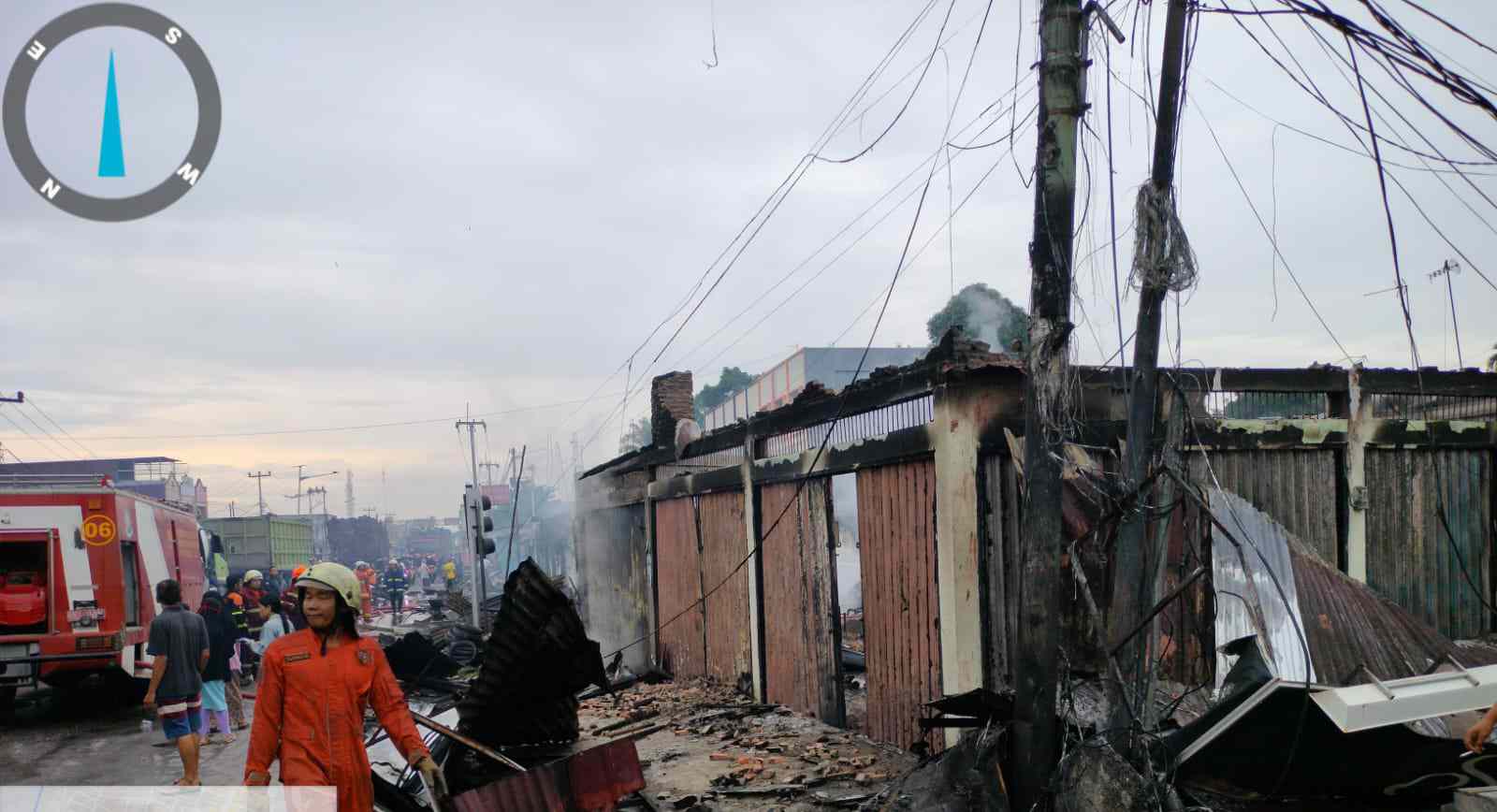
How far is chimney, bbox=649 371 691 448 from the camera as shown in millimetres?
16266

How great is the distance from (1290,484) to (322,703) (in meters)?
8.41

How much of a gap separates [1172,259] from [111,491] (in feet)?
43.2

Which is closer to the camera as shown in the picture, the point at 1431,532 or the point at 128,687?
the point at 1431,532

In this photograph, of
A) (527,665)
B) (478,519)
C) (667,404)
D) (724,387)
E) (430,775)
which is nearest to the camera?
(430,775)

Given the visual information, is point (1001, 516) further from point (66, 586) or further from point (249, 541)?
point (249, 541)

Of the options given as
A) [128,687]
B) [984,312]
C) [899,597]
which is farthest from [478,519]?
[984,312]

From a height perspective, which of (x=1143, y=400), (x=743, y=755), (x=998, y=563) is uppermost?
(x=1143, y=400)

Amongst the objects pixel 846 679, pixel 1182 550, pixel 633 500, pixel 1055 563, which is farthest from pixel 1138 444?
pixel 633 500

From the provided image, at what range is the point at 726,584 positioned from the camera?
42.0 ft

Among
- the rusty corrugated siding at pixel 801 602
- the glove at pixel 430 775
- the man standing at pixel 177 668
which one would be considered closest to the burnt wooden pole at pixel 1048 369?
the glove at pixel 430 775

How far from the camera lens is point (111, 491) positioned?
42.3 ft

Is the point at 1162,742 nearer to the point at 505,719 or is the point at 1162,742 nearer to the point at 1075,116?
the point at 1075,116

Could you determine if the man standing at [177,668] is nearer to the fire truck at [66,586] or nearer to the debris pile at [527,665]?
the debris pile at [527,665]

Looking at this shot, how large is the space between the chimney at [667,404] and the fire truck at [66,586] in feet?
25.1
